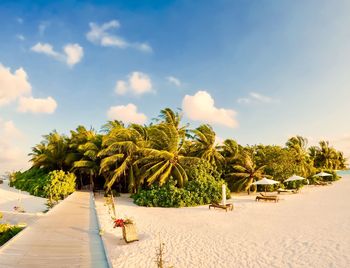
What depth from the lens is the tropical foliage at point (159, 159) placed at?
55.3 feet

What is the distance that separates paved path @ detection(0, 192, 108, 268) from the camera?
5.29 metres

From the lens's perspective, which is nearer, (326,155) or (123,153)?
(123,153)

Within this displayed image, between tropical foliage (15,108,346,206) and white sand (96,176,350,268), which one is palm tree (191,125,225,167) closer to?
tropical foliage (15,108,346,206)

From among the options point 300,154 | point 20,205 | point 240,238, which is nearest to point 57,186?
point 20,205

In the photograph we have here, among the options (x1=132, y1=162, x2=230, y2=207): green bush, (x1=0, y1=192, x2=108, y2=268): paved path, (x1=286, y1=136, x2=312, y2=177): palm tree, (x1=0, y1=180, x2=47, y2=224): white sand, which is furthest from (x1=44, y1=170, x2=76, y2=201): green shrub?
(x1=286, y1=136, x2=312, y2=177): palm tree

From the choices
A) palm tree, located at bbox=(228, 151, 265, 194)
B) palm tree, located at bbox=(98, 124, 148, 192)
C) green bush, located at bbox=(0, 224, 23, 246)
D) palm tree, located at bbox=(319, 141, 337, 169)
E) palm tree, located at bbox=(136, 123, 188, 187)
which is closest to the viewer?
green bush, located at bbox=(0, 224, 23, 246)

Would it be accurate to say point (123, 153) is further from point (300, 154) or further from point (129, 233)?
point (300, 154)

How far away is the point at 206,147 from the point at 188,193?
6185mm

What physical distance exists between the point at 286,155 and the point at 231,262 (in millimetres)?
18460

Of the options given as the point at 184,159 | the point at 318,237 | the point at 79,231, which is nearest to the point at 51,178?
the point at 184,159

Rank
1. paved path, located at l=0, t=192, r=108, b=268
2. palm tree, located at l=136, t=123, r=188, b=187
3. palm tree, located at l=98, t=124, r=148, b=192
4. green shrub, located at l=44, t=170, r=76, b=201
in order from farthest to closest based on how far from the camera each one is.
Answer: palm tree, located at l=98, t=124, r=148, b=192 → palm tree, located at l=136, t=123, r=188, b=187 → green shrub, located at l=44, t=170, r=76, b=201 → paved path, located at l=0, t=192, r=108, b=268

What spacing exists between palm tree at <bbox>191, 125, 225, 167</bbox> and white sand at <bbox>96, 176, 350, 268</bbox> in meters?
7.87

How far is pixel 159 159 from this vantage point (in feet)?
56.4

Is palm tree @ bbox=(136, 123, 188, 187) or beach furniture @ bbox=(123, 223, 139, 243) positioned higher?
palm tree @ bbox=(136, 123, 188, 187)
